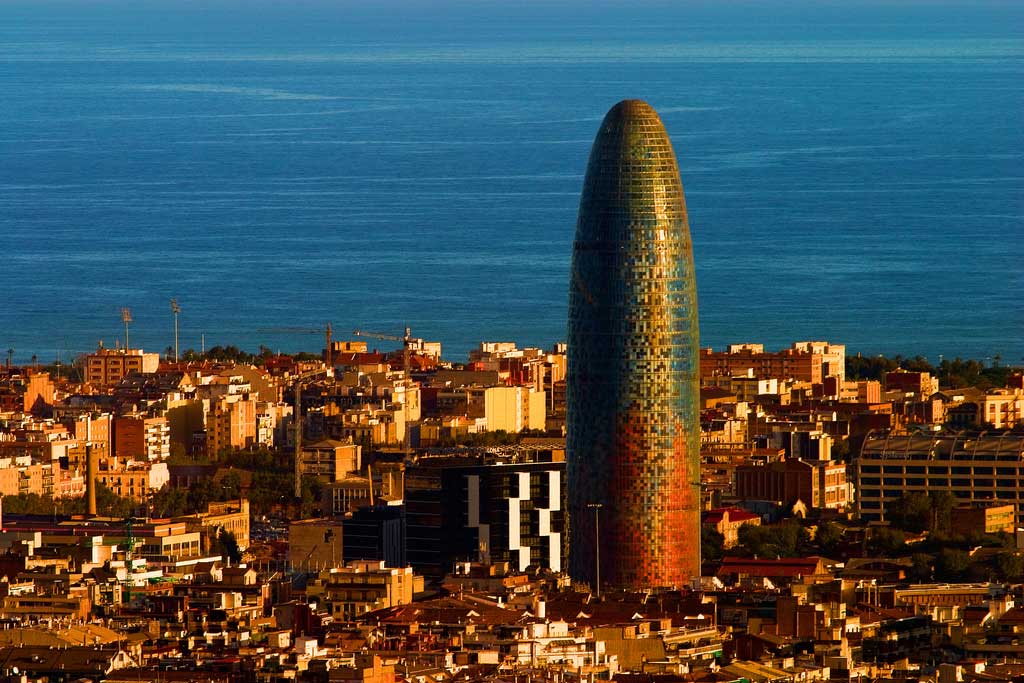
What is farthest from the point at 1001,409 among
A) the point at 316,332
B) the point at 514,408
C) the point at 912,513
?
the point at 316,332

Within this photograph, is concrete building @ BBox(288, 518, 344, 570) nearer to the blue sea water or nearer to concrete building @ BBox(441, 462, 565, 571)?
concrete building @ BBox(441, 462, 565, 571)

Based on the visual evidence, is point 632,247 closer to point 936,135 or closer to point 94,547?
point 94,547

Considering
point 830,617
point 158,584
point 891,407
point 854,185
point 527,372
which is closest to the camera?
point 830,617

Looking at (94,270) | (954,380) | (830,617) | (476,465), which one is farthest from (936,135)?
(830,617)

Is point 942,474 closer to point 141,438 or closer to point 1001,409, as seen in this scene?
point 1001,409

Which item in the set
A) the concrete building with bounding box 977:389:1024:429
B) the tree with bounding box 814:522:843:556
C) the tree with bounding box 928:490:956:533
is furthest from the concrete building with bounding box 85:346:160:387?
the tree with bounding box 814:522:843:556

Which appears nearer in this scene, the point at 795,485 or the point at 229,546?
the point at 229,546
